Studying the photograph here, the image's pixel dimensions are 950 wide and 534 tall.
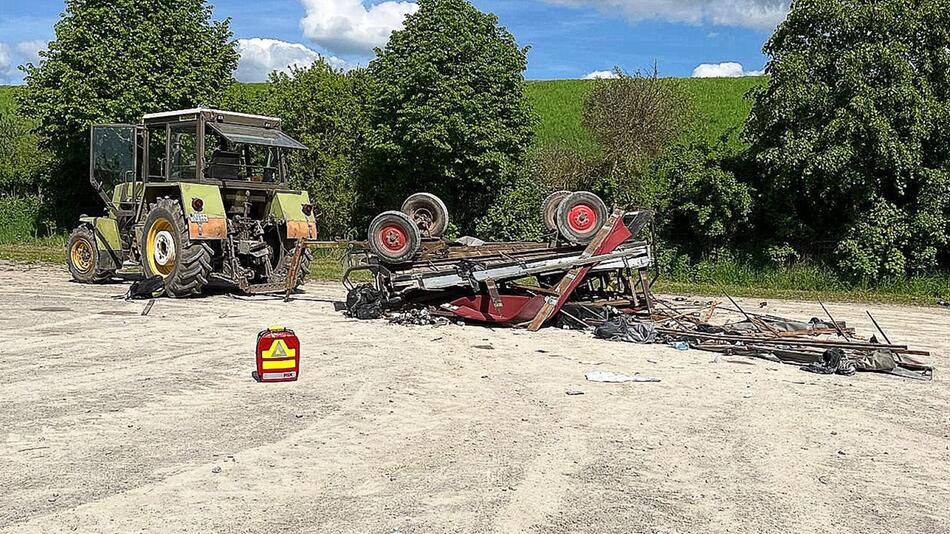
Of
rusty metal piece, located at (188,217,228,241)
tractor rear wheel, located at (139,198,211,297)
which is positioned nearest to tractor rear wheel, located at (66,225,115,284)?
tractor rear wheel, located at (139,198,211,297)

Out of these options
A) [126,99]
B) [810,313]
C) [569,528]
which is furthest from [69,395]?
[126,99]

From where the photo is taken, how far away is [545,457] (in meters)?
5.62

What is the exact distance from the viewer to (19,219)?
26.1 metres

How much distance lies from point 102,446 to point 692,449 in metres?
3.60

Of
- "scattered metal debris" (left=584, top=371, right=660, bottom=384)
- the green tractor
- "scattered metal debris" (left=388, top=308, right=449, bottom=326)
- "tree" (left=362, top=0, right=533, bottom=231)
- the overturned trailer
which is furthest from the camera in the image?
"tree" (left=362, top=0, right=533, bottom=231)

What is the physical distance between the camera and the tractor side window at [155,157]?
1431 centimetres

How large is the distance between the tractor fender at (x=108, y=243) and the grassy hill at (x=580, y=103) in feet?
64.6

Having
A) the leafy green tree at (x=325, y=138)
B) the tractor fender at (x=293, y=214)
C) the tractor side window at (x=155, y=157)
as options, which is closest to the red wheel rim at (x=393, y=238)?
the tractor fender at (x=293, y=214)

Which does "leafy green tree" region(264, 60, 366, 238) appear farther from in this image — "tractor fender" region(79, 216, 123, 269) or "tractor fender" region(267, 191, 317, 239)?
"tractor fender" region(267, 191, 317, 239)

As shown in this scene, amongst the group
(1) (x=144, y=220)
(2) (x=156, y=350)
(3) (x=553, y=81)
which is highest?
(3) (x=553, y=81)

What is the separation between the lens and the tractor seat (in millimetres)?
13594

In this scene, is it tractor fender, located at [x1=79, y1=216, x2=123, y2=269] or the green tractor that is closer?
the green tractor

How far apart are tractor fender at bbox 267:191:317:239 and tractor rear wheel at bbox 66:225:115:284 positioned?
3.53 metres

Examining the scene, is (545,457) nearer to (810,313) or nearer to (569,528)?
(569,528)
